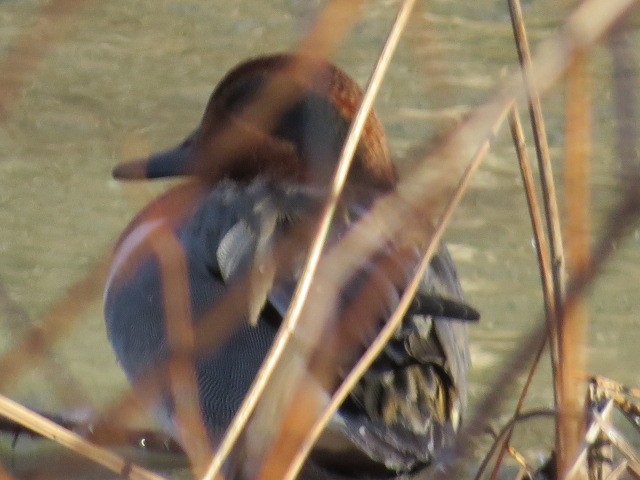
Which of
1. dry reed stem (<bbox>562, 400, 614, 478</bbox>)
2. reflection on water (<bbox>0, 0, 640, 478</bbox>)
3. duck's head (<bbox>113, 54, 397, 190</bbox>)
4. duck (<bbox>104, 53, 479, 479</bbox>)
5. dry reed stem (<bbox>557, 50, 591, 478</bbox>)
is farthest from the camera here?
reflection on water (<bbox>0, 0, 640, 478</bbox>)

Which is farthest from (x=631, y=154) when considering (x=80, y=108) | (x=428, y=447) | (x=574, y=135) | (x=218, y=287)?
(x=80, y=108)

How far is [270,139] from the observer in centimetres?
270

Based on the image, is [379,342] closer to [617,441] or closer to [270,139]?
[617,441]

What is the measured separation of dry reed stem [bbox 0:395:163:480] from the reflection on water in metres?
1.16

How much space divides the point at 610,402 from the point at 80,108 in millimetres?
3477

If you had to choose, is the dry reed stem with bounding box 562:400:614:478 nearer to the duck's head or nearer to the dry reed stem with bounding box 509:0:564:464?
the dry reed stem with bounding box 509:0:564:464

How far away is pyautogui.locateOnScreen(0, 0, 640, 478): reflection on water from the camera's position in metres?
3.30

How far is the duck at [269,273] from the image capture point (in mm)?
2008

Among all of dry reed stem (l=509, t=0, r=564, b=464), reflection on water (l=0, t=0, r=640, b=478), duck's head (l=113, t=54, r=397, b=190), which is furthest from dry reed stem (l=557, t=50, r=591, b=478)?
duck's head (l=113, t=54, r=397, b=190)

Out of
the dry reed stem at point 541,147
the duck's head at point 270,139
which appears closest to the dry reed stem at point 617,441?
the dry reed stem at point 541,147

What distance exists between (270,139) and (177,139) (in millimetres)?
1726

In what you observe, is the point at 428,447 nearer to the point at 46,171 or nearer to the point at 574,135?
the point at 574,135

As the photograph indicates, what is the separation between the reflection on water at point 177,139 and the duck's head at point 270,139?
0.53 ft

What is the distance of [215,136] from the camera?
2896 mm
